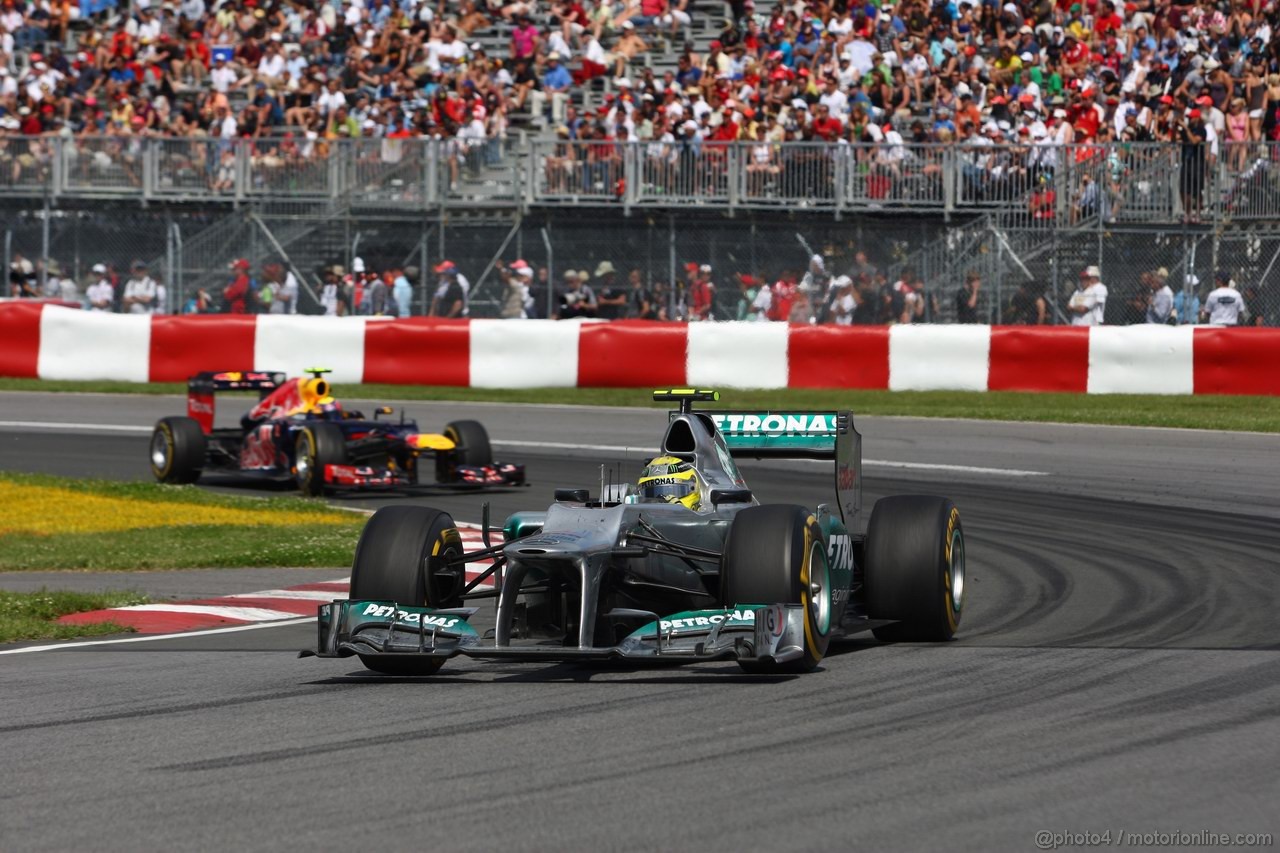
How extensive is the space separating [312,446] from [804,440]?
7.29 m

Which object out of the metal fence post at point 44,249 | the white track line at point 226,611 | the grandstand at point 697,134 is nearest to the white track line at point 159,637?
the white track line at point 226,611

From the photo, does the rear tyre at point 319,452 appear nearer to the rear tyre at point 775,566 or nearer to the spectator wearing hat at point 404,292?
the rear tyre at point 775,566

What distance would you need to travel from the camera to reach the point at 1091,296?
23078 mm

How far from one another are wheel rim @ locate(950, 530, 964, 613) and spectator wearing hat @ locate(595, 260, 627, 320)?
1587 centimetres

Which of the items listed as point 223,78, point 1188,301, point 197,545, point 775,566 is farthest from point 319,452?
point 223,78

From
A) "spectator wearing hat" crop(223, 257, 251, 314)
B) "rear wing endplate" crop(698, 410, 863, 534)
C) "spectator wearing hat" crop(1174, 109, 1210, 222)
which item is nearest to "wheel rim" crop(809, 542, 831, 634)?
"rear wing endplate" crop(698, 410, 863, 534)

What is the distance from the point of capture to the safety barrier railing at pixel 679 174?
2288cm

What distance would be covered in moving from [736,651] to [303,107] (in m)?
24.1

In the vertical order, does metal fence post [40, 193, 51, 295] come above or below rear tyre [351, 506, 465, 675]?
above

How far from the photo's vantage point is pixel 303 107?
Answer: 30.4 metres

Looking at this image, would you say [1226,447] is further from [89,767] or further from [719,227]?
[89,767]

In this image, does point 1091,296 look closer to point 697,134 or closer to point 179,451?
point 697,134

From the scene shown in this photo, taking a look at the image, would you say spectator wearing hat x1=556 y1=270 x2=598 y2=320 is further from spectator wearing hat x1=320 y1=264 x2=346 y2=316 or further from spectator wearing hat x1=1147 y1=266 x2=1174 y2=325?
spectator wearing hat x1=1147 y1=266 x2=1174 y2=325

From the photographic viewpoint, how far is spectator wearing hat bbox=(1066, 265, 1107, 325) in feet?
75.6
